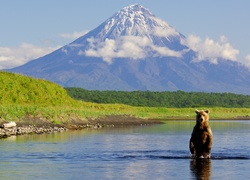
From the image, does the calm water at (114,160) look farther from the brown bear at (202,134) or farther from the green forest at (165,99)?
the green forest at (165,99)

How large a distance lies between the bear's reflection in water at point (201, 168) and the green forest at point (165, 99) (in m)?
117

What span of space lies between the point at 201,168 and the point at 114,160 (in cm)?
568

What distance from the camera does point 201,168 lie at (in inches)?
1155

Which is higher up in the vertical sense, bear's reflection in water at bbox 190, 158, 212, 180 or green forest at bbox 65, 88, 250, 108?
green forest at bbox 65, 88, 250, 108

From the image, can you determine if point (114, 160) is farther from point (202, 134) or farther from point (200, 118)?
point (200, 118)

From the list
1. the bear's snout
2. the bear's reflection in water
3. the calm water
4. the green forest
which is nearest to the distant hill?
the calm water

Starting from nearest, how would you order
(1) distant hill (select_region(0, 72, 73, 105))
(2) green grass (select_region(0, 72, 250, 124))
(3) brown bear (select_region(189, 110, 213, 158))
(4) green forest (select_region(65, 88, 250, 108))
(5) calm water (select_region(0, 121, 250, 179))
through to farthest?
(5) calm water (select_region(0, 121, 250, 179)) → (3) brown bear (select_region(189, 110, 213, 158)) → (2) green grass (select_region(0, 72, 250, 124)) → (1) distant hill (select_region(0, 72, 73, 105)) → (4) green forest (select_region(65, 88, 250, 108))

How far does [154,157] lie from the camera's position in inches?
1380

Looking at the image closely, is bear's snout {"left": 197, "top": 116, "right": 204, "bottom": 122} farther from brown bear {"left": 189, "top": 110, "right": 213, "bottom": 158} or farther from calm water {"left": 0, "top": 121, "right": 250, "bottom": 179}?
calm water {"left": 0, "top": 121, "right": 250, "bottom": 179}

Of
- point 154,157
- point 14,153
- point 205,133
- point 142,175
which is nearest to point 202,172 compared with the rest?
point 142,175

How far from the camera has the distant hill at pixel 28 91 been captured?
A: 74062 millimetres

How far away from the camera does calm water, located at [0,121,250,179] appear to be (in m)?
27.5

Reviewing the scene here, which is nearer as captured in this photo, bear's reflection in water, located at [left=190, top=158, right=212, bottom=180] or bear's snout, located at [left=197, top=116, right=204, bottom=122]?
bear's reflection in water, located at [left=190, top=158, right=212, bottom=180]

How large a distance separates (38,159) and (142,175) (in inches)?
314
